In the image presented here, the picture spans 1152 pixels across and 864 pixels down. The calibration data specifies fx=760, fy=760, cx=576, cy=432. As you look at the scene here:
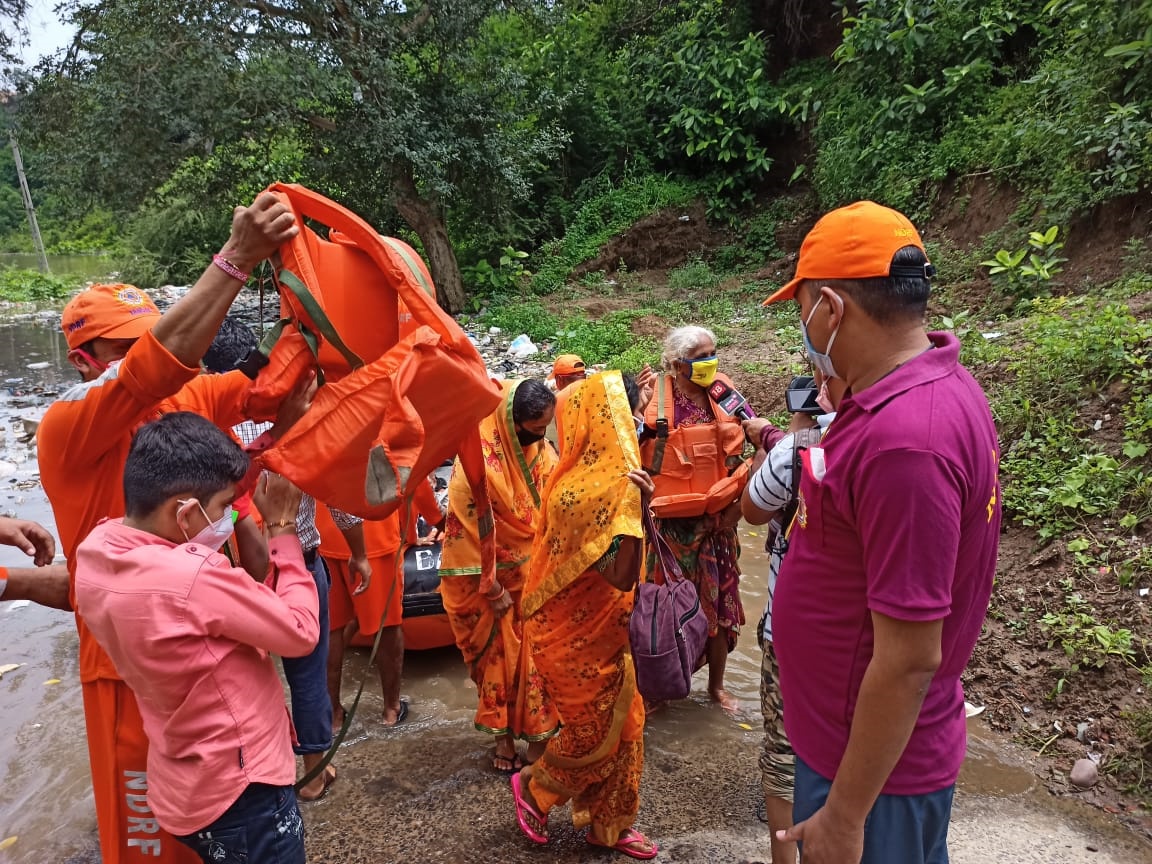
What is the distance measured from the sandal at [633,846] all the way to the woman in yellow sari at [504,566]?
500mm

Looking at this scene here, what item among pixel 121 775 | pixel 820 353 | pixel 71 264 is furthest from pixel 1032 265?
pixel 71 264

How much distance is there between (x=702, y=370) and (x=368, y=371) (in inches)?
96.4

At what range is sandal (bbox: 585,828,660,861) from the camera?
2916 millimetres

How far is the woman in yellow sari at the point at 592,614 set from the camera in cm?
263

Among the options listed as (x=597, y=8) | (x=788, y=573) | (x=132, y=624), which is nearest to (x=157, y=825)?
(x=132, y=624)

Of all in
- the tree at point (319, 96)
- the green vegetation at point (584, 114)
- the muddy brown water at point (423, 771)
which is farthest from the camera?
A: the tree at point (319, 96)

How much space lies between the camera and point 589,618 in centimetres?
278

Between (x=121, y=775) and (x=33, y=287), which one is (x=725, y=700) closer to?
(x=121, y=775)

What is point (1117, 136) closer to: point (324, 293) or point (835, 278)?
point (835, 278)

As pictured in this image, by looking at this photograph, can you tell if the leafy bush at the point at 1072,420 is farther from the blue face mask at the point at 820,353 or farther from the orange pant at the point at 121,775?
the orange pant at the point at 121,775

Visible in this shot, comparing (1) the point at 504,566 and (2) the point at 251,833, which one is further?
(1) the point at 504,566

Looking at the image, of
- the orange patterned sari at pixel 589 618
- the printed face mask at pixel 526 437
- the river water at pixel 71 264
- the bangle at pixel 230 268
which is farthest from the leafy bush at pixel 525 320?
the river water at pixel 71 264

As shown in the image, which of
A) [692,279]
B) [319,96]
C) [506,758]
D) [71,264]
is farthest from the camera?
[71,264]

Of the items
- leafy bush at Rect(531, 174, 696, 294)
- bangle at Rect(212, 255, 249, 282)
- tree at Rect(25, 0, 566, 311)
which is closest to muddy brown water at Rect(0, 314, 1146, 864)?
bangle at Rect(212, 255, 249, 282)
